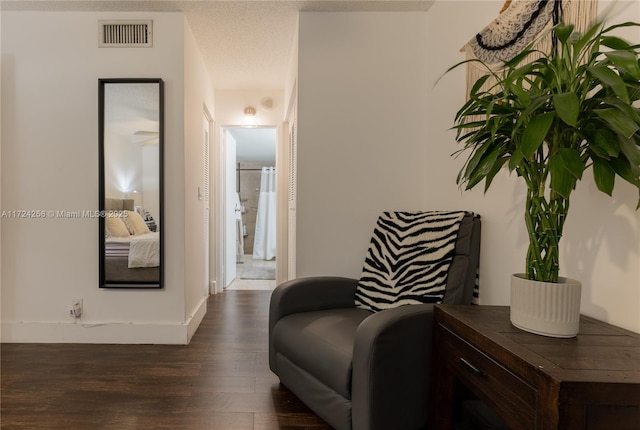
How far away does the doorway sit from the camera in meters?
3.77

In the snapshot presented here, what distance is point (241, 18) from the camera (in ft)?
7.11

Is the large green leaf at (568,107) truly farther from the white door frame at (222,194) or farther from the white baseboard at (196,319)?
the white door frame at (222,194)

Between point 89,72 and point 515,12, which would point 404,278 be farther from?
point 89,72

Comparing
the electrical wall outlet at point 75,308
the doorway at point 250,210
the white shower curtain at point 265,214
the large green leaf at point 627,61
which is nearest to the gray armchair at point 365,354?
the large green leaf at point 627,61

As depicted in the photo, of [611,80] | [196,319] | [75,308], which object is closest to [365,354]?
[611,80]

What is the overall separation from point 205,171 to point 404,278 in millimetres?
2255

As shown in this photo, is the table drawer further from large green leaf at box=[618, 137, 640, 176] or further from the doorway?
the doorway

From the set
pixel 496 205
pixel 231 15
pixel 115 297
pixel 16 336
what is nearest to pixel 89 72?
pixel 231 15

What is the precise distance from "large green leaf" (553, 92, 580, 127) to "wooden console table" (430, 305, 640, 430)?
A: 541 mm

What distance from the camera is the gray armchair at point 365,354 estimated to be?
3.66 feet

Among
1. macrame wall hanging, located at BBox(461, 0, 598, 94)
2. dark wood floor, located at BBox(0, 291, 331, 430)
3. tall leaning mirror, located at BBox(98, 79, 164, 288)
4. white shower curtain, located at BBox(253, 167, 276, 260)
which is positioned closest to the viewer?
macrame wall hanging, located at BBox(461, 0, 598, 94)

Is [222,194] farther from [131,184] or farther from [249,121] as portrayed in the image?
[131,184]

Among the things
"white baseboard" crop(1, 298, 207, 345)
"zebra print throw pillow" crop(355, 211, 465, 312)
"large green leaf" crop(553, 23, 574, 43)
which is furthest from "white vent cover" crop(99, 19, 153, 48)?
"large green leaf" crop(553, 23, 574, 43)

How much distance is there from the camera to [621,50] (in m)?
0.75
